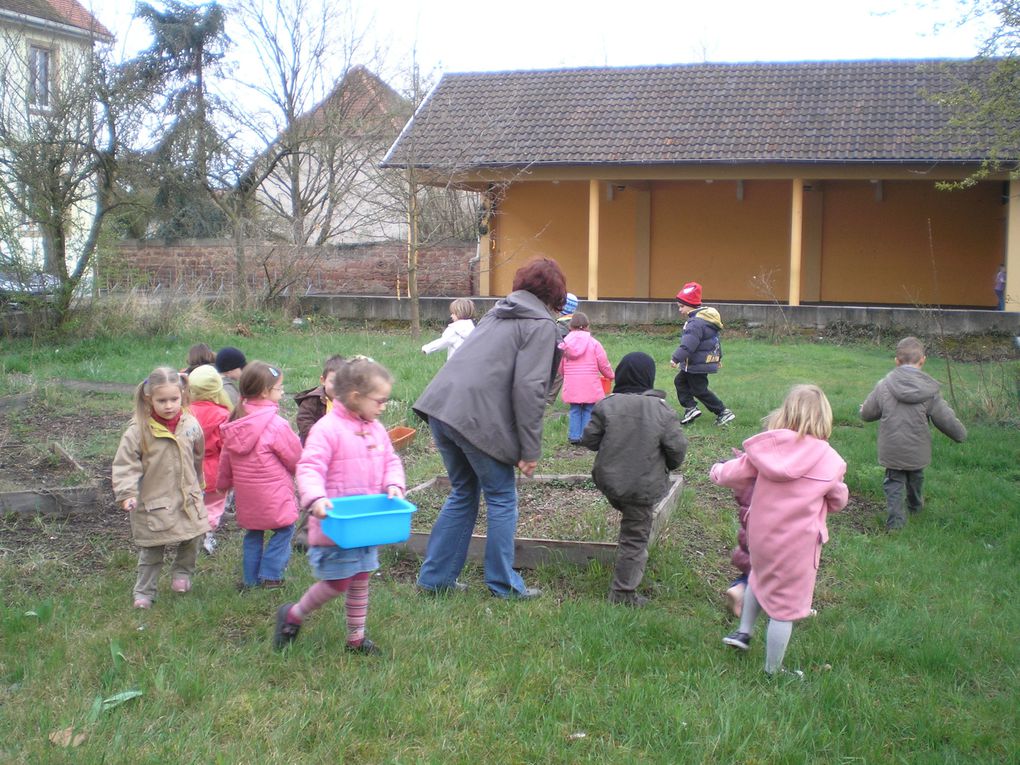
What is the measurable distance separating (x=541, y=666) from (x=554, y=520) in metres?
2.39

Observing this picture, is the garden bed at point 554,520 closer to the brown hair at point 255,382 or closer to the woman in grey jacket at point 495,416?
the woman in grey jacket at point 495,416

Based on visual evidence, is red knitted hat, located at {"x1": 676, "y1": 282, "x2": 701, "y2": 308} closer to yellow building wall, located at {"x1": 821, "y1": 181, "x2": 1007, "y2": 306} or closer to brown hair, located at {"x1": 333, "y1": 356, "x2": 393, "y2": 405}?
brown hair, located at {"x1": 333, "y1": 356, "x2": 393, "y2": 405}

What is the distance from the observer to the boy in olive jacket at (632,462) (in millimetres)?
5445

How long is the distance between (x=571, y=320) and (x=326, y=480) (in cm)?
611

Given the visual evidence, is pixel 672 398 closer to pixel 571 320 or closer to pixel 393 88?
pixel 571 320

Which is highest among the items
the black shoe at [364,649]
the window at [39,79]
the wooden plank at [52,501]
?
the window at [39,79]

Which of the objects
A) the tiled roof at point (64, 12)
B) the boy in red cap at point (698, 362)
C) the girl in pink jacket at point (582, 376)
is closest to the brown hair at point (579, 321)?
the girl in pink jacket at point (582, 376)

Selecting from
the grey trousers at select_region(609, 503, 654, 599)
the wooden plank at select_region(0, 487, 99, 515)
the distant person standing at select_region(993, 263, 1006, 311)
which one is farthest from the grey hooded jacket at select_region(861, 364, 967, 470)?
the distant person standing at select_region(993, 263, 1006, 311)

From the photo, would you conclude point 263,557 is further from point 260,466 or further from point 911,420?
point 911,420

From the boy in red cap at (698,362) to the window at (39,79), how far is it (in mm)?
10483

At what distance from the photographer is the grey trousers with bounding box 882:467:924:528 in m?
7.22

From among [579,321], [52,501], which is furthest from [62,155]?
[52,501]

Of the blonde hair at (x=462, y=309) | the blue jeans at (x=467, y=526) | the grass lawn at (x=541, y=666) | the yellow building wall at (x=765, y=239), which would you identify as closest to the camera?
the grass lawn at (x=541, y=666)

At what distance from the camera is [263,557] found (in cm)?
548
